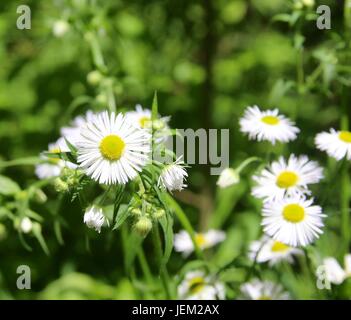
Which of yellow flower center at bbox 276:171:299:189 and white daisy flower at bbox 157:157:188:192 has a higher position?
A: yellow flower center at bbox 276:171:299:189

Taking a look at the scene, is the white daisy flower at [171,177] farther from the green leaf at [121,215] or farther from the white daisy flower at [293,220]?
the white daisy flower at [293,220]

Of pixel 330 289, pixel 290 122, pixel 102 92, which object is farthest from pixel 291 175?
pixel 102 92

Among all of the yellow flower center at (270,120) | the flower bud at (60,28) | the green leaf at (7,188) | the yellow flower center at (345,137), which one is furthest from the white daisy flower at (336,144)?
the flower bud at (60,28)

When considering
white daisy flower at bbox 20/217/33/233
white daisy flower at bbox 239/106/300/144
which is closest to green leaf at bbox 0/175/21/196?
white daisy flower at bbox 20/217/33/233

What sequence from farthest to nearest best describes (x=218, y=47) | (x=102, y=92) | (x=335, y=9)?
(x=218, y=47)
(x=335, y=9)
(x=102, y=92)

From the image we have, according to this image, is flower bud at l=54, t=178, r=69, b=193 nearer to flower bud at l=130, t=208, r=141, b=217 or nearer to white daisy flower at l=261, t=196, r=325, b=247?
flower bud at l=130, t=208, r=141, b=217

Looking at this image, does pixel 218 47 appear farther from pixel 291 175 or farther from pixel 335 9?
pixel 291 175
